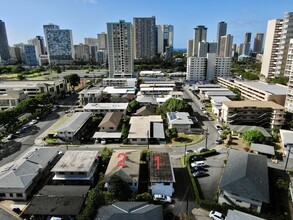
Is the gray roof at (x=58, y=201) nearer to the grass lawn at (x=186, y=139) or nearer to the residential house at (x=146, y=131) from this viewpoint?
the residential house at (x=146, y=131)

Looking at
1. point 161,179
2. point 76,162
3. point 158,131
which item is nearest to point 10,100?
point 76,162

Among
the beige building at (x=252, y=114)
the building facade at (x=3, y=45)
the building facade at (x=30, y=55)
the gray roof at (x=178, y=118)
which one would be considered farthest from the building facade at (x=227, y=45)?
the building facade at (x=3, y=45)

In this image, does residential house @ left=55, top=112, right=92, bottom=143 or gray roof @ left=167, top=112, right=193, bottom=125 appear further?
gray roof @ left=167, top=112, right=193, bottom=125

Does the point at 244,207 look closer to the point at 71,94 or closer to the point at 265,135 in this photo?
the point at 265,135

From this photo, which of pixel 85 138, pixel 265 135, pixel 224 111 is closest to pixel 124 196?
pixel 85 138

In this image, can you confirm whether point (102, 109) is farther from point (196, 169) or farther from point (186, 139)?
point (196, 169)

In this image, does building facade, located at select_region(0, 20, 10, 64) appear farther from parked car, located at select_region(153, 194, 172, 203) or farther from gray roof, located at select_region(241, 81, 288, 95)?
parked car, located at select_region(153, 194, 172, 203)

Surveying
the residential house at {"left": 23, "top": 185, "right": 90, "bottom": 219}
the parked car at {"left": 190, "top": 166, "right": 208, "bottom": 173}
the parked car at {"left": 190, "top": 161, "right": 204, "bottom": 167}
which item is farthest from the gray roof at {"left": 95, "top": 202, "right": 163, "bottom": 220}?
the parked car at {"left": 190, "top": 161, "right": 204, "bottom": 167}
